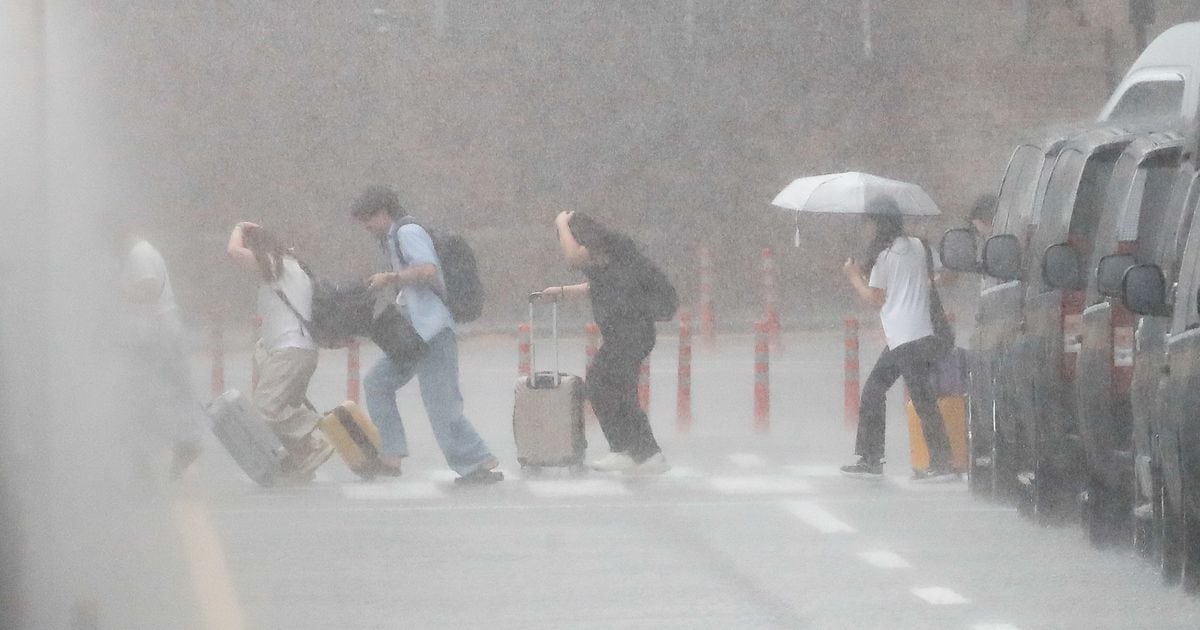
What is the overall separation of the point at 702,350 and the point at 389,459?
44.7ft

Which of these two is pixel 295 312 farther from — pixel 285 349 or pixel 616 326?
pixel 616 326

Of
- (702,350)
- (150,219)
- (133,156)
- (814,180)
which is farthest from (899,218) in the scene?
(133,156)

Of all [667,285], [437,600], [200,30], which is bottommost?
[437,600]

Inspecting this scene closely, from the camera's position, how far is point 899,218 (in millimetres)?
14008

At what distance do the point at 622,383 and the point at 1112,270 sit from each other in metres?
5.11

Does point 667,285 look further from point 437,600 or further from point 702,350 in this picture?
point 702,350

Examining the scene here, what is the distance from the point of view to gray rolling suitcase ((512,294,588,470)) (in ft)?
46.9

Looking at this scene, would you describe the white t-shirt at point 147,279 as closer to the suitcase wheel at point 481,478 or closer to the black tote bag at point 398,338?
the black tote bag at point 398,338

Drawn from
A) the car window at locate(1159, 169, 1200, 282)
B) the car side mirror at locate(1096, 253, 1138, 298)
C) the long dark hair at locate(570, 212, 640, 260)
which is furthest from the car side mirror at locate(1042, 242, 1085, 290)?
the long dark hair at locate(570, 212, 640, 260)

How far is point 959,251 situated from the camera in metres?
12.1

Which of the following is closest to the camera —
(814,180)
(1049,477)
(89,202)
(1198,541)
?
(1198,541)

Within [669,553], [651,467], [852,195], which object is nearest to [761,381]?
[852,195]

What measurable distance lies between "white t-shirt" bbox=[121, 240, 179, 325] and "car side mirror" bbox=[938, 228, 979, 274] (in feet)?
13.3

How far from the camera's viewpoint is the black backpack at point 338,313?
1391 centimetres
